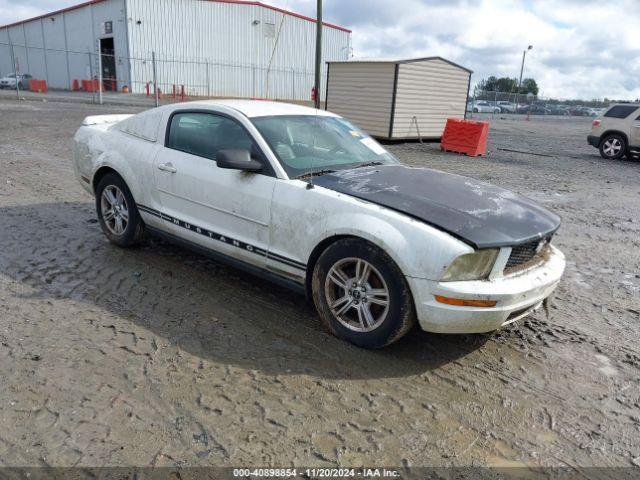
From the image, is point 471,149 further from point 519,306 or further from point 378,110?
point 519,306

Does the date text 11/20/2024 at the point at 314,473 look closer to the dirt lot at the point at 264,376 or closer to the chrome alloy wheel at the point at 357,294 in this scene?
the dirt lot at the point at 264,376

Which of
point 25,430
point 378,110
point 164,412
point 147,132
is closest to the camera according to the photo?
point 25,430

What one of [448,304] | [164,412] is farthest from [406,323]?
[164,412]

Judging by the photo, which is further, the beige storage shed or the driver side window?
the beige storage shed

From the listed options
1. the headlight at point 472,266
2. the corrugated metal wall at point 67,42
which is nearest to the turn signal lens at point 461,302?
the headlight at point 472,266

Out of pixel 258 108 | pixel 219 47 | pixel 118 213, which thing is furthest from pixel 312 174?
pixel 219 47

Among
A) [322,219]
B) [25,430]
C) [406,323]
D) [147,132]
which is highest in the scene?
[147,132]

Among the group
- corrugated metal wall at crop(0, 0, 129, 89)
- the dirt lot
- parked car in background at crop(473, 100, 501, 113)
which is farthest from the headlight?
parked car in background at crop(473, 100, 501, 113)

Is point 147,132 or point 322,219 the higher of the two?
point 147,132

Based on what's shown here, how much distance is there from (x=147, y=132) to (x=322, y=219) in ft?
7.49

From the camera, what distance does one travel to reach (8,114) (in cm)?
1764

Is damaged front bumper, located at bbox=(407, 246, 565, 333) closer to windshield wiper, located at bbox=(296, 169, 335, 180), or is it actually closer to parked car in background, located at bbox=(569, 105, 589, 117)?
windshield wiper, located at bbox=(296, 169, 335, 180)

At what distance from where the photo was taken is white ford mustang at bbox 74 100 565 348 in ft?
10.1

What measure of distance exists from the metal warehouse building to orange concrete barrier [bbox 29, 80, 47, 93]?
2.29 m
